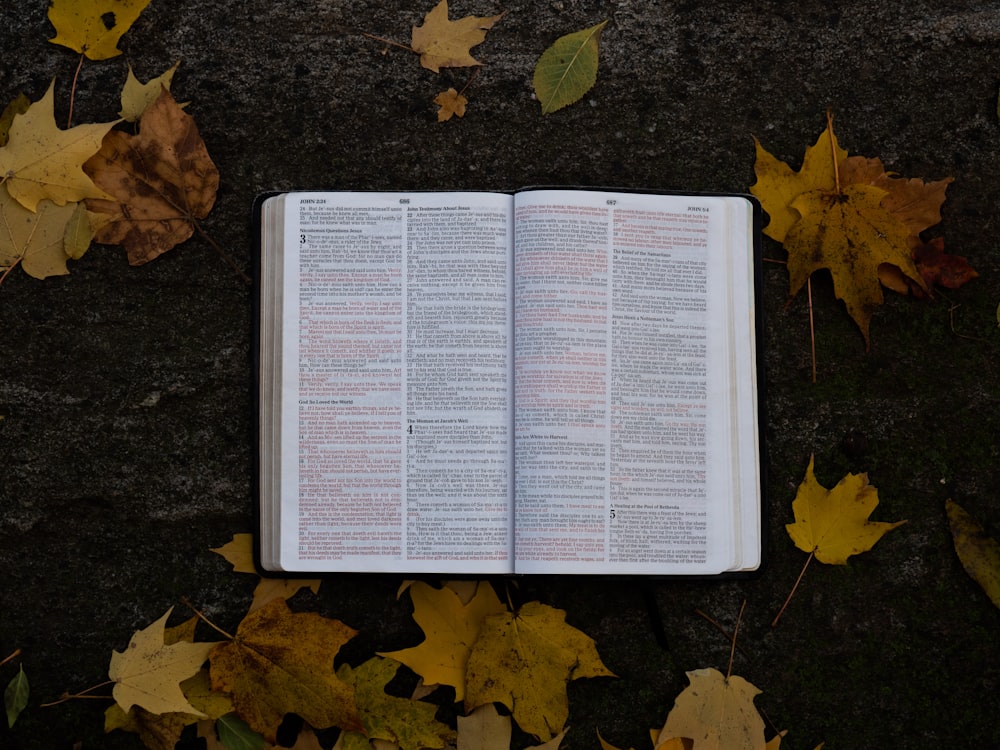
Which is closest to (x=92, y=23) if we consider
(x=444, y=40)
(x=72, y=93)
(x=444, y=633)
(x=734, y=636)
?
(x=72, y=93)

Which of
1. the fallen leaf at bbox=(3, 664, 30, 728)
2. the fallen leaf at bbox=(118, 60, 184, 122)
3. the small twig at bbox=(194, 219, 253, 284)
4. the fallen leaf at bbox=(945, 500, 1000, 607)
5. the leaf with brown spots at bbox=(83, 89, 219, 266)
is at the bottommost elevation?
the fallen leaf at bbox=(3, 664, 30, 728)

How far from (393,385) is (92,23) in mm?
633

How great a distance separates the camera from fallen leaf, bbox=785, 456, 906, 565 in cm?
95

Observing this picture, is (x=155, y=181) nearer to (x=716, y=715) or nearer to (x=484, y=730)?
(x=484, y=730)

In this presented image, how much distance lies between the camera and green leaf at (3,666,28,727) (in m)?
0.93

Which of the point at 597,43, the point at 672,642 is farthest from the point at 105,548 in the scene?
the point at 597,43

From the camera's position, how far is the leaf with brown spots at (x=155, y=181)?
3.11 feet

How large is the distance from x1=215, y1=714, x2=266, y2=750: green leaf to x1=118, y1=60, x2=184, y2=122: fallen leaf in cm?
79

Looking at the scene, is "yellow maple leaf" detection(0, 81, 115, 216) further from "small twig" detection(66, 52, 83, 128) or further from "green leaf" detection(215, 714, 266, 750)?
"green leaf" detection(215, 714, 266, 750)

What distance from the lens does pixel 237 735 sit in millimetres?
923

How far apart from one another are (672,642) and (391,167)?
2.41ft

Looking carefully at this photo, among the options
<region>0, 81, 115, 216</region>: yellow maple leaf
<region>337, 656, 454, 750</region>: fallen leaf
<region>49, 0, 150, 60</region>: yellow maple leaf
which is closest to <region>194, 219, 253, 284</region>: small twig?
<region>0, 81, 115, 216</region>: yellow maple leaf

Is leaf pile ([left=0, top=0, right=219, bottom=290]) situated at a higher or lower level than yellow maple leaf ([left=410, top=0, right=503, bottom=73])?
lower

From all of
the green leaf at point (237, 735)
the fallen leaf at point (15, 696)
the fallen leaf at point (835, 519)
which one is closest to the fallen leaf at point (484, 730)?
the green leaf at point (237, 735)
